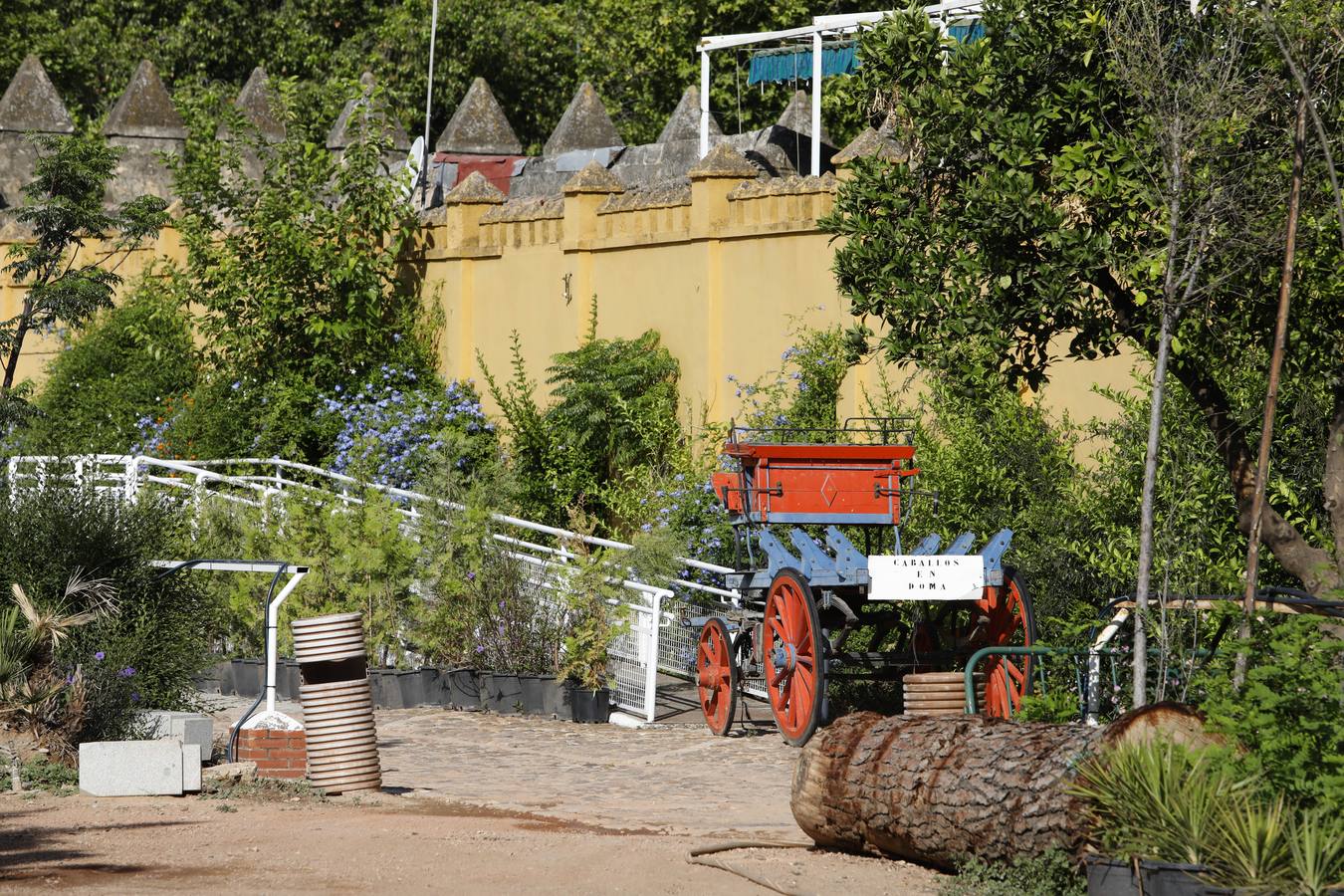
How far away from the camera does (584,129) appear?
29453 millimetres

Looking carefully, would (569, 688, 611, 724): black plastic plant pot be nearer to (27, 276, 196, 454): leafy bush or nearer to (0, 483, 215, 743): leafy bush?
(0, 483, 215, 743): leafy bush

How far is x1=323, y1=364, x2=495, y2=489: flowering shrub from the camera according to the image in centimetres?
1788

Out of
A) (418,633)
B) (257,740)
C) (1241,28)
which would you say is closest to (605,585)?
(418,633)

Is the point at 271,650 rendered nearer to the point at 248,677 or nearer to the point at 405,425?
the point at 248,677

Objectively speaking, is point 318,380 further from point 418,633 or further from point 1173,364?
point 1173,364

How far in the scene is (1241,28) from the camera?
882cm

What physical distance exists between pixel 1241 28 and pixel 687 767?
4985 mm

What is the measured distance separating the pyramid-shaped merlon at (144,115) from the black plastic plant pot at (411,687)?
2193 cm

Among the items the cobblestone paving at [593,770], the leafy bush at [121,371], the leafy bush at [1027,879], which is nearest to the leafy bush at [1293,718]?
the leafy bush at [1027,879]

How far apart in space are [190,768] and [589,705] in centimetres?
406

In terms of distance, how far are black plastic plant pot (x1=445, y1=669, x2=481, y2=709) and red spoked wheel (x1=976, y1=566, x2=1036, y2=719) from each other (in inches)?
146

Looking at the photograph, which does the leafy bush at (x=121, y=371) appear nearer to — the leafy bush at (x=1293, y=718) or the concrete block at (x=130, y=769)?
the concrete block at (x=130, y=769)

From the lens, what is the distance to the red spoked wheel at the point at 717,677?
465 inches

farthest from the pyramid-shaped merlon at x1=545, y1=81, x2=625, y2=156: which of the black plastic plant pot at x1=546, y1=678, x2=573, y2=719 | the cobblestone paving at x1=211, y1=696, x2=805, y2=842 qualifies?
the black plastic plant pot at x1=546, y1=678, x2=573, y2=719
